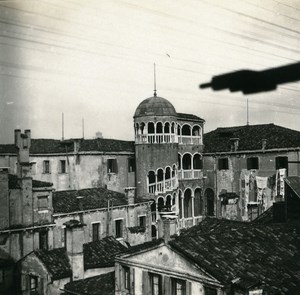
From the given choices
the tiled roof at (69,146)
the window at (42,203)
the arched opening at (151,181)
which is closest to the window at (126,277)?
the window at (42,203)

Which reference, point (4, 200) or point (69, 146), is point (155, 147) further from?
point (4, 200)

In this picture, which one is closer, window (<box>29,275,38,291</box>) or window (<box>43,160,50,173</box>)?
window (<box>29,275,38,291</box>)

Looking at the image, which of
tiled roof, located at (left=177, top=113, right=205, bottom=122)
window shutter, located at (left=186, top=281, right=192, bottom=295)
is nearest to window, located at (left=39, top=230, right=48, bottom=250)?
window shutter, located at (left=186, top=281, right=192, bottom=295)

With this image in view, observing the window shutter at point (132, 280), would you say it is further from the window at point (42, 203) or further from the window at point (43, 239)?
the window at point (42, 203)

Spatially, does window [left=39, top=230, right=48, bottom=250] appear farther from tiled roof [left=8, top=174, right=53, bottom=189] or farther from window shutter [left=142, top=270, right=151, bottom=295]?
window shutter [left=142, top=270, right=151, bottom=295]

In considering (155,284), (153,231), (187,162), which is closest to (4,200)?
(155,284)

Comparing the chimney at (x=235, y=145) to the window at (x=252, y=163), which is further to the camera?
the chimney at (x=235, y=145)
